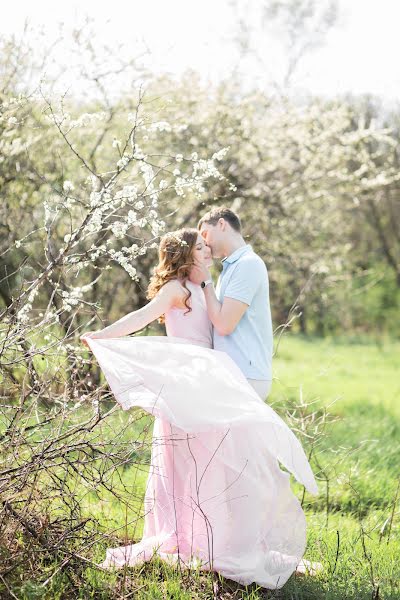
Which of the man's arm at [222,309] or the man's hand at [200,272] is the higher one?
the man's hand at [200,272]

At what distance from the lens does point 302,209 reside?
13.8 m

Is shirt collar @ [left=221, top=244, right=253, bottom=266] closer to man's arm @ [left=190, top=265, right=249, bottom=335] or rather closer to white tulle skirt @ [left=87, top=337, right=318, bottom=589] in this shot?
man's arm @ [left=190, top=265, right=249, bottom=335]

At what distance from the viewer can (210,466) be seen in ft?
14.5

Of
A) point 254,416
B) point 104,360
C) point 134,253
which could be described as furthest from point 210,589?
point 134,253

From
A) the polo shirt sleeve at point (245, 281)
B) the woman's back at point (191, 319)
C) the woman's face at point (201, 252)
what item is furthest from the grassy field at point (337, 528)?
the woman's face at point (201, 252)

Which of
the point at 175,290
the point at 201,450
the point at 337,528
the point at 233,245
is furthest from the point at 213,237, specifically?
the point at 337,528

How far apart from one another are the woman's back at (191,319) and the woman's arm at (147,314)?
0.08 metres

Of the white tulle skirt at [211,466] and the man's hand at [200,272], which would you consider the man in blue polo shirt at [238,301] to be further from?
the white tulle skirt at [211,466]

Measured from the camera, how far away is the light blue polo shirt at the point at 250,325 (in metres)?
4.50

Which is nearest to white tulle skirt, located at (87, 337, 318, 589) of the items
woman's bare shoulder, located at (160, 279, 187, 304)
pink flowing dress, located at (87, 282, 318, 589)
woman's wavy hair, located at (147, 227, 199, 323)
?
pink flowing dress, located at (87, 282, 318, 589)

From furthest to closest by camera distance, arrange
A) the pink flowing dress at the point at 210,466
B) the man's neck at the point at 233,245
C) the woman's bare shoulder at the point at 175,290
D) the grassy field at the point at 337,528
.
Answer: the man's neck at the point at 233,245 → the woman's bare shoulder at the point at 175,290 → the pink flowing dress at the point at 210,466 → the grassy field at the point at 337,528

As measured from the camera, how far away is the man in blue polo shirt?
4473 millimetres

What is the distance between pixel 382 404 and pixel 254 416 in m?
6.26

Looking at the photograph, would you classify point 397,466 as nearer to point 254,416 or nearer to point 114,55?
point 254,416
